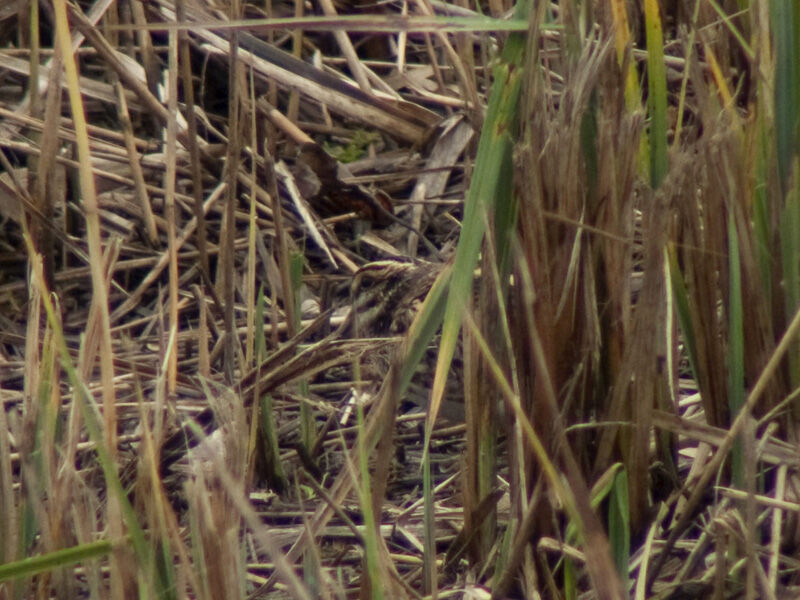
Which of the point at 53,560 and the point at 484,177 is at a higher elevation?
the point at 484,177

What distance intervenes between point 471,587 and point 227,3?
1.44 meters

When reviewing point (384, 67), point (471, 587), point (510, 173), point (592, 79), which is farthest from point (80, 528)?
point (384, 67)

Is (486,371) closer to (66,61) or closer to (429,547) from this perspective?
(429,547)

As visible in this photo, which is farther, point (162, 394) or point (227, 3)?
point (227, 3)

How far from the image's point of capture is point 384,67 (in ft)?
8.19

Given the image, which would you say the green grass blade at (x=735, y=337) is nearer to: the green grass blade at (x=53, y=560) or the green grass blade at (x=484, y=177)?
the green grass blade at (x=484, y=177)

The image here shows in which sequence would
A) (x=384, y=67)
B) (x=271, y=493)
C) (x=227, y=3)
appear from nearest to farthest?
(x=271, y=493) < (x=227, y=3) < (x=384, y=67)

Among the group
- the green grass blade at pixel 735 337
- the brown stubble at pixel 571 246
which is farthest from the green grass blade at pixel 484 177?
the green grass blade at pixel 735 337

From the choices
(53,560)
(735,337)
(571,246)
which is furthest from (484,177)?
(53,560)

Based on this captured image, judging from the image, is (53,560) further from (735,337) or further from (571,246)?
(735,337)

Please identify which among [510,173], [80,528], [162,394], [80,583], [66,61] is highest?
[66,61]

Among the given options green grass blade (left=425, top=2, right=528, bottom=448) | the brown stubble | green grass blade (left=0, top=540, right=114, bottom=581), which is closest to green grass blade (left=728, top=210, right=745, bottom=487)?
the brown stubble

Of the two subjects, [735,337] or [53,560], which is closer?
[53,560]

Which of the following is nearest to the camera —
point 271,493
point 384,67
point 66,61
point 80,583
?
point 66,61
